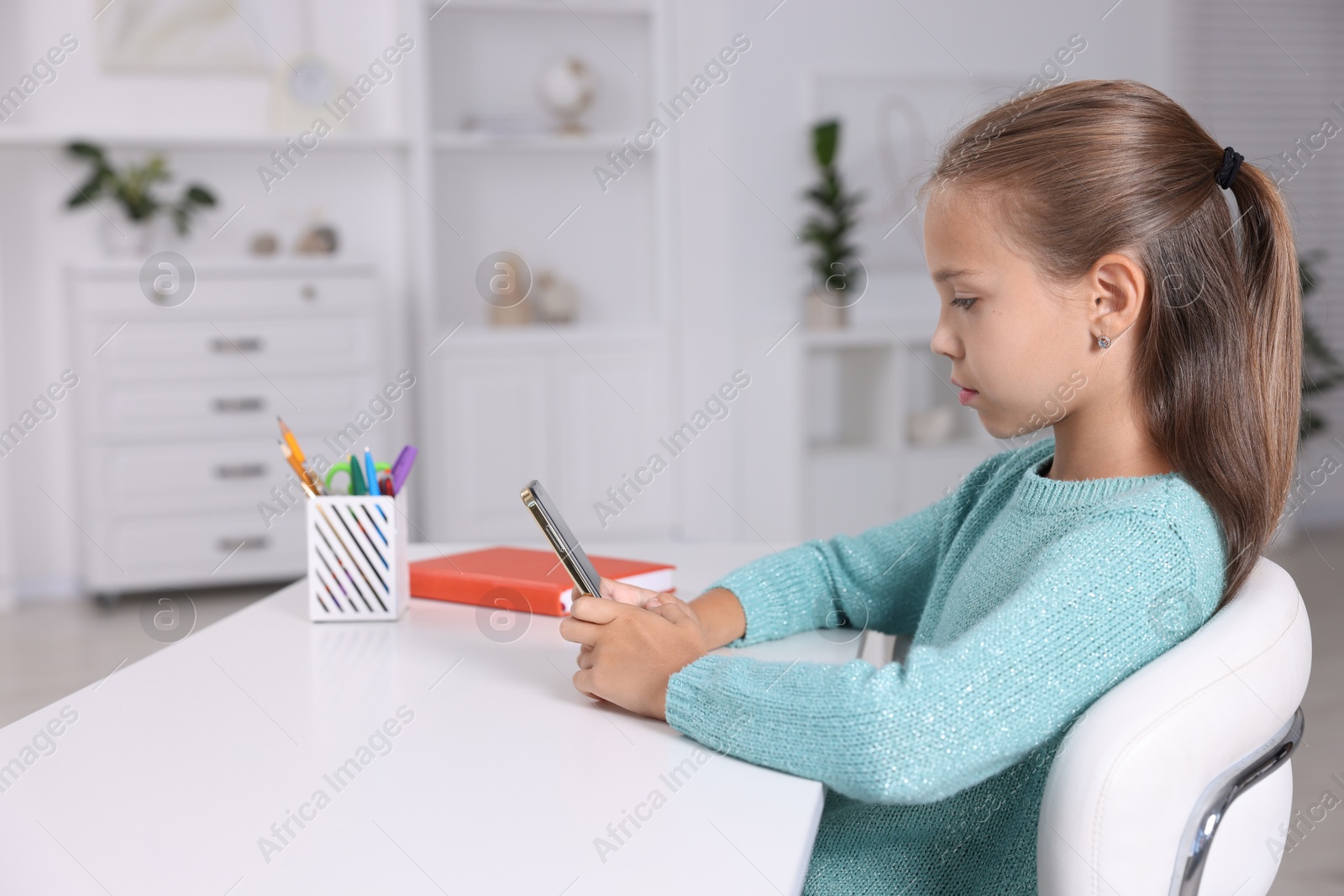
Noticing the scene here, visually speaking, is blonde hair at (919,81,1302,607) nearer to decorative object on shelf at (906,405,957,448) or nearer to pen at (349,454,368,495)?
pen at (349,454,368,495)

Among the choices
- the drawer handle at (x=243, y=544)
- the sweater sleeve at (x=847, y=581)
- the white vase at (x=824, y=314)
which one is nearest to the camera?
the sweater sleeve at (x=847, y=581)

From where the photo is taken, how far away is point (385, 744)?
0.79 metres

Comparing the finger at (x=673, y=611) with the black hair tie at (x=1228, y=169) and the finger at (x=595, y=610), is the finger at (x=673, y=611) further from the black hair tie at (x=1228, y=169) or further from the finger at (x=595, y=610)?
the black hair tie at (x=1228, y=169)

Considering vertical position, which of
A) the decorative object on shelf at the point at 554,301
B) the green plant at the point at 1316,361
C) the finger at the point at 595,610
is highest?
the finger at the point at 595,610

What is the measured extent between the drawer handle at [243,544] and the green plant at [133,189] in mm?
1035

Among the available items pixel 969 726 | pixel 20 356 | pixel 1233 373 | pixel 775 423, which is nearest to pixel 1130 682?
pixel 969 726

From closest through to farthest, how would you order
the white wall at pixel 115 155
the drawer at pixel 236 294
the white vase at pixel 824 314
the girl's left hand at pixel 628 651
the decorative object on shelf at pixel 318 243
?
the girl's left hand at pixel 628 651 < the drawer at pixel 236 294 < the white wall at pixel 115 155 < the decorative object on shelf at pixel 318 243 < the white vase at pixel 824 314

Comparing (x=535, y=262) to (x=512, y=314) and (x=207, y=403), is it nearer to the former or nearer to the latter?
(x=512, y=314)

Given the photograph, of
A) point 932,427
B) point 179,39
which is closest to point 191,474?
point 179,39

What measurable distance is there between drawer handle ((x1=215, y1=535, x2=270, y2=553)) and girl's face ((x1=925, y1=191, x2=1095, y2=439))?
3.18 m

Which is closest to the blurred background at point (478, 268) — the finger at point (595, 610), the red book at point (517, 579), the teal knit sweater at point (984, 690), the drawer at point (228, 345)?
the drawer at point (228, 345)

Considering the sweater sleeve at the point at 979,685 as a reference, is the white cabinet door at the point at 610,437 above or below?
below

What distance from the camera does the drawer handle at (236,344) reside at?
141 inches

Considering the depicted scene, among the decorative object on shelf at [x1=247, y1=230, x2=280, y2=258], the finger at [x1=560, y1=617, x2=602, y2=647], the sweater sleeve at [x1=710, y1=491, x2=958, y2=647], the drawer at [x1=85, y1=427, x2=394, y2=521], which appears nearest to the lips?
the sweater sleeve at [x1=710, y1=491, x2=958, y2=647]
